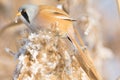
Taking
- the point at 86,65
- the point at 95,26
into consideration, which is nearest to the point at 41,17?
the point at 86,65

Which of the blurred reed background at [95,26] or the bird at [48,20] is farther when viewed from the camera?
the blurred reed background at [95,26]

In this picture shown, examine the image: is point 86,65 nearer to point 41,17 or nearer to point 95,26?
point 41,17

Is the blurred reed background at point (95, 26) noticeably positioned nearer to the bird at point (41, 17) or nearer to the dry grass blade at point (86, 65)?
the bird at point (41, 17)

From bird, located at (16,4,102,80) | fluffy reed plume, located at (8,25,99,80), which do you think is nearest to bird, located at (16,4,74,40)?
bird, located at (16,4,102,80)

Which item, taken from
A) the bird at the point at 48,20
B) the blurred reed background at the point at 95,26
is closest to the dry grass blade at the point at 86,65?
the bird at the point at 48,20

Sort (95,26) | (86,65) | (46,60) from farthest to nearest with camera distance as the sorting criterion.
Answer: (95,26) < (86,65) < (46,60)

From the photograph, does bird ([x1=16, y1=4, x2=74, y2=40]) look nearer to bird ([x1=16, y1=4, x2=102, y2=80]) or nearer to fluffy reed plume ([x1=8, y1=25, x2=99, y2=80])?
bird ([x1=16, y1=4, x2=102, y2=80])
